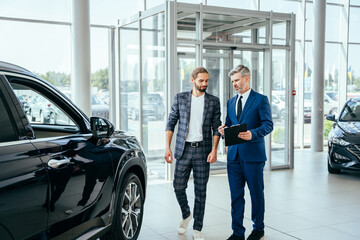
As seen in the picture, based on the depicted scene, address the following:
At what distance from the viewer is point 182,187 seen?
15.0 feet

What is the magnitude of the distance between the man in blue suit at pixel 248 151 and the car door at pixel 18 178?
2.04m

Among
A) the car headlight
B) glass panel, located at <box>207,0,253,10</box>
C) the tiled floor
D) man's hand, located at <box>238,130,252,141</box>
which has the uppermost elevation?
glass panel, located at <box>207,0,253,10</box>

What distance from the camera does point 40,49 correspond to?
31.9ft

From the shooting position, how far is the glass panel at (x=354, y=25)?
1405 cm

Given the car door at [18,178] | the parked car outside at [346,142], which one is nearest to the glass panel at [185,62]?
the parked car outside at [346,142]

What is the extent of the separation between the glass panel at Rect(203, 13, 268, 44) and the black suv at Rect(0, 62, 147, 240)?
4449 mm

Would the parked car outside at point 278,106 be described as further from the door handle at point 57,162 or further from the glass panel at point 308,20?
the door handle at point 57,162

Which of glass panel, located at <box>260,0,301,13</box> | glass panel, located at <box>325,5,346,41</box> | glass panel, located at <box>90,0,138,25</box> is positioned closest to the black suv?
glass panel, located at <box>90,0,138,25</box>

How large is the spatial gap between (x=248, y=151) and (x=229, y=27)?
4.58 meters

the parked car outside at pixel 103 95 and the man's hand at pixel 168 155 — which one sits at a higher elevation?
the parked car outside at pixel 103 95

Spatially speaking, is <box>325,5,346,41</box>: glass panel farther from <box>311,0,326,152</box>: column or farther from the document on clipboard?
the document on clipboard

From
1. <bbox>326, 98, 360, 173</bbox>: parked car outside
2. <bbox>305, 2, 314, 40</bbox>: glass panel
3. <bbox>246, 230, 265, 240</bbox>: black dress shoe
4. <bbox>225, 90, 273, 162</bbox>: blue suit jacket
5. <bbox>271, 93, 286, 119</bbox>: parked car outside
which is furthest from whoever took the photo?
<bbox>305, 2, 314, 40</bbox>: glass panel

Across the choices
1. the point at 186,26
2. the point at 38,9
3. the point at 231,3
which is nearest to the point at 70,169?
the point at 186,26

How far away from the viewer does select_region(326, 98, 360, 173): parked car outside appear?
7.66 meters
